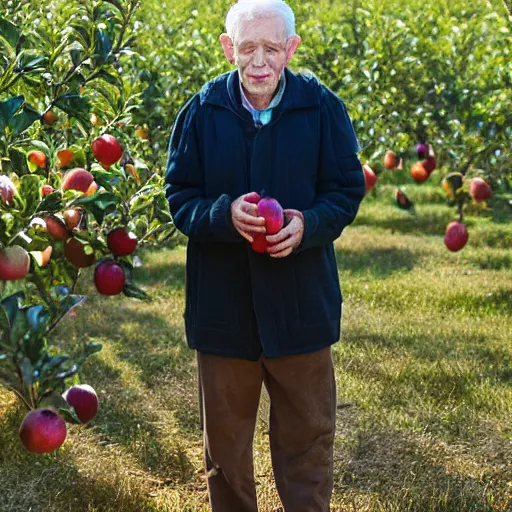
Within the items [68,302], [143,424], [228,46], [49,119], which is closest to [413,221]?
[143,424]

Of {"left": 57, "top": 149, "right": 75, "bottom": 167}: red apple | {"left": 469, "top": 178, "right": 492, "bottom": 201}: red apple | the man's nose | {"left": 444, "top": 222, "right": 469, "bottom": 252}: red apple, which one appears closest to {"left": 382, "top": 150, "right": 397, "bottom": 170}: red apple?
{"left": 469, "top": 178, "right": 492, "bottom": 201}: red apple

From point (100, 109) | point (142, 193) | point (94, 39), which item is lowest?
point (142, 193)

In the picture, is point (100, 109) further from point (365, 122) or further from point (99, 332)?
point (365, 122)

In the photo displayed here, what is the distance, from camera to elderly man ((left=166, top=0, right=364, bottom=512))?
2479mm

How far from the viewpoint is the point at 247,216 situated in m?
2.39

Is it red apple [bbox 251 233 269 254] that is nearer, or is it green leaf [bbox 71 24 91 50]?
red apple [bbox 251 233 269 254]

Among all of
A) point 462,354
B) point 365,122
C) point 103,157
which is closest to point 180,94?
point 365,122

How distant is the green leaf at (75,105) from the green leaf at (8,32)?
1.35ft

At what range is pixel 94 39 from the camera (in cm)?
326

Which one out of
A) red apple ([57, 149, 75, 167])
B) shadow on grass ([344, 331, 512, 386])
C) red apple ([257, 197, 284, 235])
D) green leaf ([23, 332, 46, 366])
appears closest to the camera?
red apple ([257, 197, 284, 235])

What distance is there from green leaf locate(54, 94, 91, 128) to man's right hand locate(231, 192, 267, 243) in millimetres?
973

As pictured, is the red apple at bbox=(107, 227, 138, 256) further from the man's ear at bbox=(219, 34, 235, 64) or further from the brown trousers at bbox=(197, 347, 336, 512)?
the man's ear at bbox=(219, 34, 235, 64)

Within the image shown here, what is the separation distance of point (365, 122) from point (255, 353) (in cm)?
412

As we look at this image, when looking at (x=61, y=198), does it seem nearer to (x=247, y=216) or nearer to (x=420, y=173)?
(x=247, y=216)
